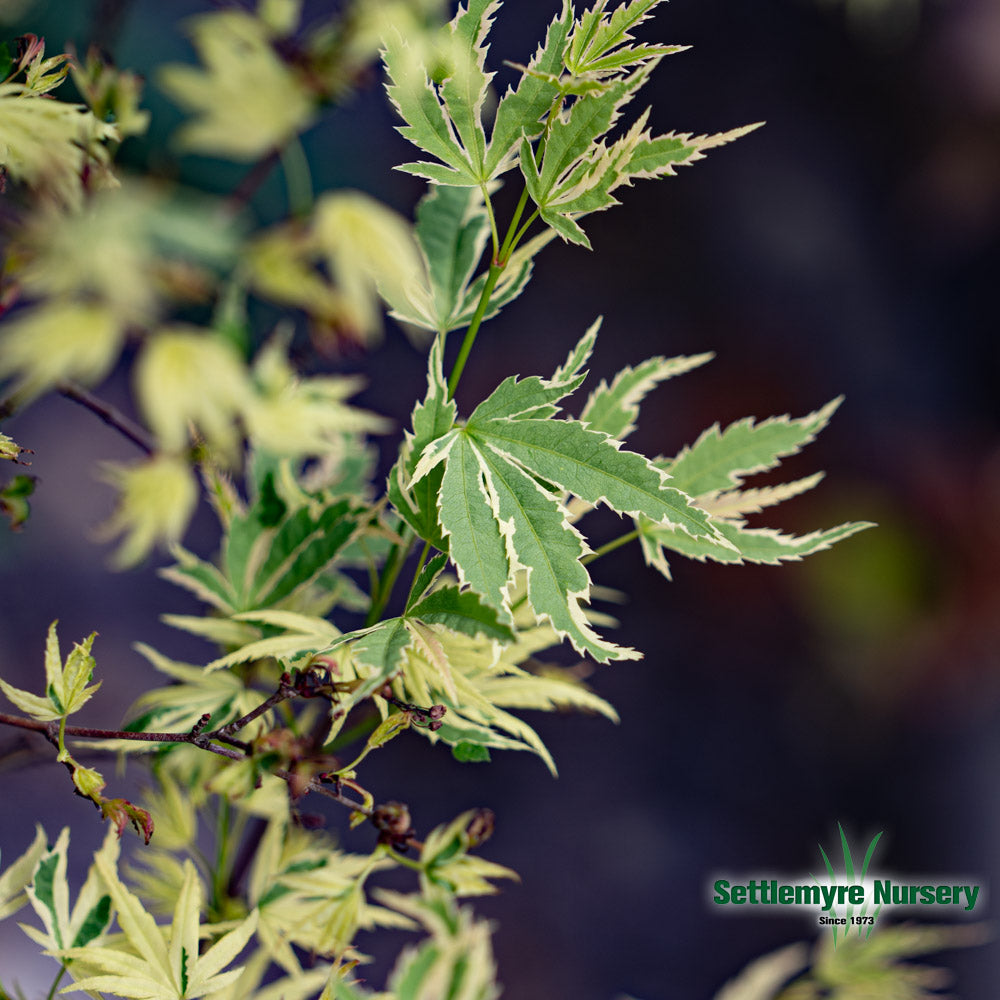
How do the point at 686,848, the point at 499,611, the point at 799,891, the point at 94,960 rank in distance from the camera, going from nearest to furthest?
the point at 499,611, the point at 94,960, the point at 799,891, the point at 686,848

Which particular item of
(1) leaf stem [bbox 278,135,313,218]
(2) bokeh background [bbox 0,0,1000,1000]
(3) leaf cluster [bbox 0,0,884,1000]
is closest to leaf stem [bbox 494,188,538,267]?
(3) leaf cluster [bbox 0,0,884,1000]

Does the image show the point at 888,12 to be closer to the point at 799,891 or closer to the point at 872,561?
the point at 872,561

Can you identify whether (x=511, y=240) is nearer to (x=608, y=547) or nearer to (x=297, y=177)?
(x=608, y=547)

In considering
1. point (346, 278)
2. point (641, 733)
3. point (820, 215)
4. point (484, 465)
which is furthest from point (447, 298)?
point (820, 215)

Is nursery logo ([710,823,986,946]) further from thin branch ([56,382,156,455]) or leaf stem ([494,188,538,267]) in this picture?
thin branch ([56,382,156,455])

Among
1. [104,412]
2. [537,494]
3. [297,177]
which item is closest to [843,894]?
[537,494]

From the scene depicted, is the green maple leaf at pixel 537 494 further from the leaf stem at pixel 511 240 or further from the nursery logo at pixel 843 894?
the nursery logo at pixel 843 894

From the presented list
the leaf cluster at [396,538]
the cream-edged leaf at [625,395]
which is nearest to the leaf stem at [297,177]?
the leaf cluster at [396,538]
